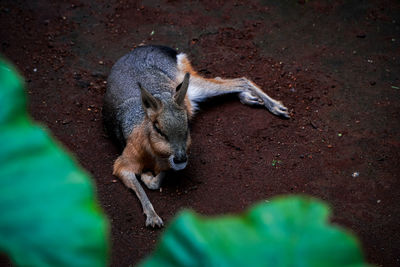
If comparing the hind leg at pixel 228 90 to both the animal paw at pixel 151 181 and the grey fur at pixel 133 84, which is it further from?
the animal paw at pixel 151 181

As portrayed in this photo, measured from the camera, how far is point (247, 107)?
5160 mm

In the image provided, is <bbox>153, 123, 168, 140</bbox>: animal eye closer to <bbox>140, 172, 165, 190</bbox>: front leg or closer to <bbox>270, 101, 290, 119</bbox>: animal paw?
<bbox>140, 172, 165, 190</bbox>: front leg

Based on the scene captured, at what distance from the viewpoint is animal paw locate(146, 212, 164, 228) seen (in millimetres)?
3889

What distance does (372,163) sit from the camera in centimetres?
432

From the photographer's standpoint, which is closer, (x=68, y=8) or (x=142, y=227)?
(x=142, y=227)

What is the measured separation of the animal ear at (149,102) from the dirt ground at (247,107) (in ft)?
2.44

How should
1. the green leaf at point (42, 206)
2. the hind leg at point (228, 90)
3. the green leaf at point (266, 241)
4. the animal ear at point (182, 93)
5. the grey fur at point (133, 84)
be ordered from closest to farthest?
the green leaf at point (42, 206), the green leaf at point (266, 241), the animal ear at point (182, 93), the grey fur at point (133, 84), the hind leg at point (228, 90)

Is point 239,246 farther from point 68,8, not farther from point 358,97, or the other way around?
point 68,8

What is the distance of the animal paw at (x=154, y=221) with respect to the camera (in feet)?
12.8

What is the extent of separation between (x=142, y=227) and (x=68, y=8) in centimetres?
416

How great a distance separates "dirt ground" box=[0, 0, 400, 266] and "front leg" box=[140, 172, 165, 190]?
87 millimetres

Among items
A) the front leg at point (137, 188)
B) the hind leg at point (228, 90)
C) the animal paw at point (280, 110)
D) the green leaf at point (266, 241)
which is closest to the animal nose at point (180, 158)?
the front leg at point (137, 188)

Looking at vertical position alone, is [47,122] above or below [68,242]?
below

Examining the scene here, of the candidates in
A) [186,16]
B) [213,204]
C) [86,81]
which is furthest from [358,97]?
[86,81]
